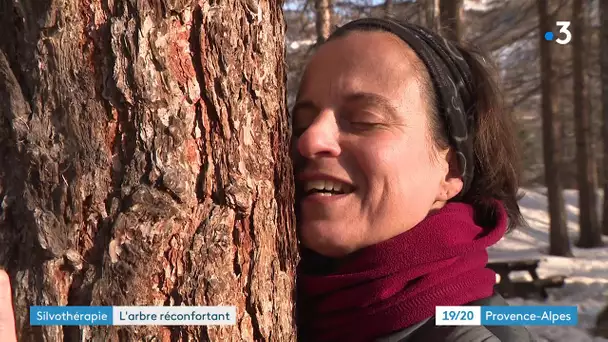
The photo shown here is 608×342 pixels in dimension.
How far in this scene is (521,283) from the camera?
6.10 metres

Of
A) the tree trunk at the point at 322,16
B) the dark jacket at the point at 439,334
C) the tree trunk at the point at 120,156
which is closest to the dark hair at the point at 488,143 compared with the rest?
the dark jacket at the point at 439,334

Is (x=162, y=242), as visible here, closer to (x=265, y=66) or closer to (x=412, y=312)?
(x=265, y=66)

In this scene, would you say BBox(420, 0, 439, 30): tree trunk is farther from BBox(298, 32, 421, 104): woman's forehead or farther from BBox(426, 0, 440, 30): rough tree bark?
BBox(298, 32, 421, 104): woman's forehead

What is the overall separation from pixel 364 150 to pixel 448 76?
1.09 ft

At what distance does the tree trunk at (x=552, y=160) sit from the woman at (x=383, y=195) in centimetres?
357

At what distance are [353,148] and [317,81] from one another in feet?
0.66

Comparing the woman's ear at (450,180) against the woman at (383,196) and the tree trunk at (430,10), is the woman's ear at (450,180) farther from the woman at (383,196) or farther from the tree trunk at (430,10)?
the tree trunk at (430,10)

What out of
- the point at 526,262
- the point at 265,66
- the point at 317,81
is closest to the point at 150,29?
the point at 265,66

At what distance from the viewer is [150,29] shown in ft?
3.59

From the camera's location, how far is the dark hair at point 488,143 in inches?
62.3

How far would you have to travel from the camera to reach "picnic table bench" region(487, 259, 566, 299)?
5930 millimetres

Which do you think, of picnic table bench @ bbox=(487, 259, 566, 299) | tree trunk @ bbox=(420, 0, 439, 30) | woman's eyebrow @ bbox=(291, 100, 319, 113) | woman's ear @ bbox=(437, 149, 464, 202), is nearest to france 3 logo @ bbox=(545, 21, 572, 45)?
woman's ear @ bbox=(437, 149, 464, 202)

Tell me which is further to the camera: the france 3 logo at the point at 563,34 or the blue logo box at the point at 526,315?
the france 3 logo at the point at 563,34

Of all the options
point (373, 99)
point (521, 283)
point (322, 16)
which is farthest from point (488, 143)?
point (521, 283)
